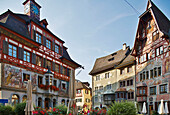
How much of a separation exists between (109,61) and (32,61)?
2095cm

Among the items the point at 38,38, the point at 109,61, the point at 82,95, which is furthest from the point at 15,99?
the point at 82,95

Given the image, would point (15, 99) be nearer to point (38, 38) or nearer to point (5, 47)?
point (5, 47)

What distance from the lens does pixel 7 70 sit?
1792 centimetres

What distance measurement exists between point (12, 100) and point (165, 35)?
767 inches

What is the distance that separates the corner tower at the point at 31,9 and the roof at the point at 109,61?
1639cm

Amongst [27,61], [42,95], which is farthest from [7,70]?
[42,95]

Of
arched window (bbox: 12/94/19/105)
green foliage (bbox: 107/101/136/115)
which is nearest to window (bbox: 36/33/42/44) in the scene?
arched window (bbox: 12/94/19/105)

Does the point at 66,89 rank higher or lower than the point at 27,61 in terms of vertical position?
lower

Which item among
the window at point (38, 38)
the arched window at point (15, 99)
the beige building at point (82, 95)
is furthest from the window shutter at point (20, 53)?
the beige building at point (82, 95)

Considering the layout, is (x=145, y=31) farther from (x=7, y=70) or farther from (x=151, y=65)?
(x=7, y=70)

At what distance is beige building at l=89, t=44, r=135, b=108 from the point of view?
1248 inches

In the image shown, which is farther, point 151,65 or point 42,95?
point 151,65

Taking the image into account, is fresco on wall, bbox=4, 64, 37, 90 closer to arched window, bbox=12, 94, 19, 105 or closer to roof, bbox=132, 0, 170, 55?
arched window, bbox=12, 94, 19, 105

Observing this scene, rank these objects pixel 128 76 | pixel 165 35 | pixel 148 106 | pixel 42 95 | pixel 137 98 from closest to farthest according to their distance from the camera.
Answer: pixel 42 95, pixel 165 35, pixel 148 106, pixel 137 98, pixel 128 76
